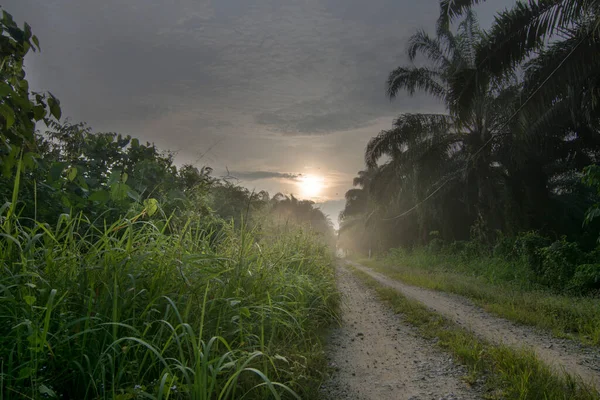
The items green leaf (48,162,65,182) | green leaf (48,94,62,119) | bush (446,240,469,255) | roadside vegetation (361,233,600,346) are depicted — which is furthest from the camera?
→ bush (446,240,469,255)

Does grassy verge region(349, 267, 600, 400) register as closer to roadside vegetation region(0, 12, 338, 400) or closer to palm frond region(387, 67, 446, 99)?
roadside vegetation region(0, 12, 338, 400)

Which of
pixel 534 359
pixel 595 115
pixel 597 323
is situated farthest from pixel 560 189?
pixel 534 359

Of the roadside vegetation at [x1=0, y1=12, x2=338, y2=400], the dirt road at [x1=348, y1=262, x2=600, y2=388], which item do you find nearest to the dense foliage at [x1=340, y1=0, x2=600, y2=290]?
the dirt road at [x1=348, y1=262, x2=600, y2=388]

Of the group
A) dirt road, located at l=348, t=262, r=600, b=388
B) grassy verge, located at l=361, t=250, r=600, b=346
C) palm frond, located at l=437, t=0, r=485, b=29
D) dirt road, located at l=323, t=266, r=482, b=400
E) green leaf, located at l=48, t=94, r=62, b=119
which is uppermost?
palm frond, located at l=437, t=0, r=485, b=29

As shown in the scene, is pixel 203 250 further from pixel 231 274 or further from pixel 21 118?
pixel 21 118

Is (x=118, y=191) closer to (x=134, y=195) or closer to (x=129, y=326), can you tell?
(x=134, y=195)

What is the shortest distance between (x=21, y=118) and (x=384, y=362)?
11.6 feet

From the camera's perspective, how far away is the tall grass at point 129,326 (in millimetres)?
1747

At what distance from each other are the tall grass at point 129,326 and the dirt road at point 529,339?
2322 millimetres

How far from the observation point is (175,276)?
8.45 ft

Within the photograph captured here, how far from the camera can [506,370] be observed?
9.45ft

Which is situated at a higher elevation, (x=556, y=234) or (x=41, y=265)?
(x=556, y=234)

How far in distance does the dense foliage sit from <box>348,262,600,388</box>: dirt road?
3.61 meters

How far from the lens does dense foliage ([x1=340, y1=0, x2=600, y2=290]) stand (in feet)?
23.8
